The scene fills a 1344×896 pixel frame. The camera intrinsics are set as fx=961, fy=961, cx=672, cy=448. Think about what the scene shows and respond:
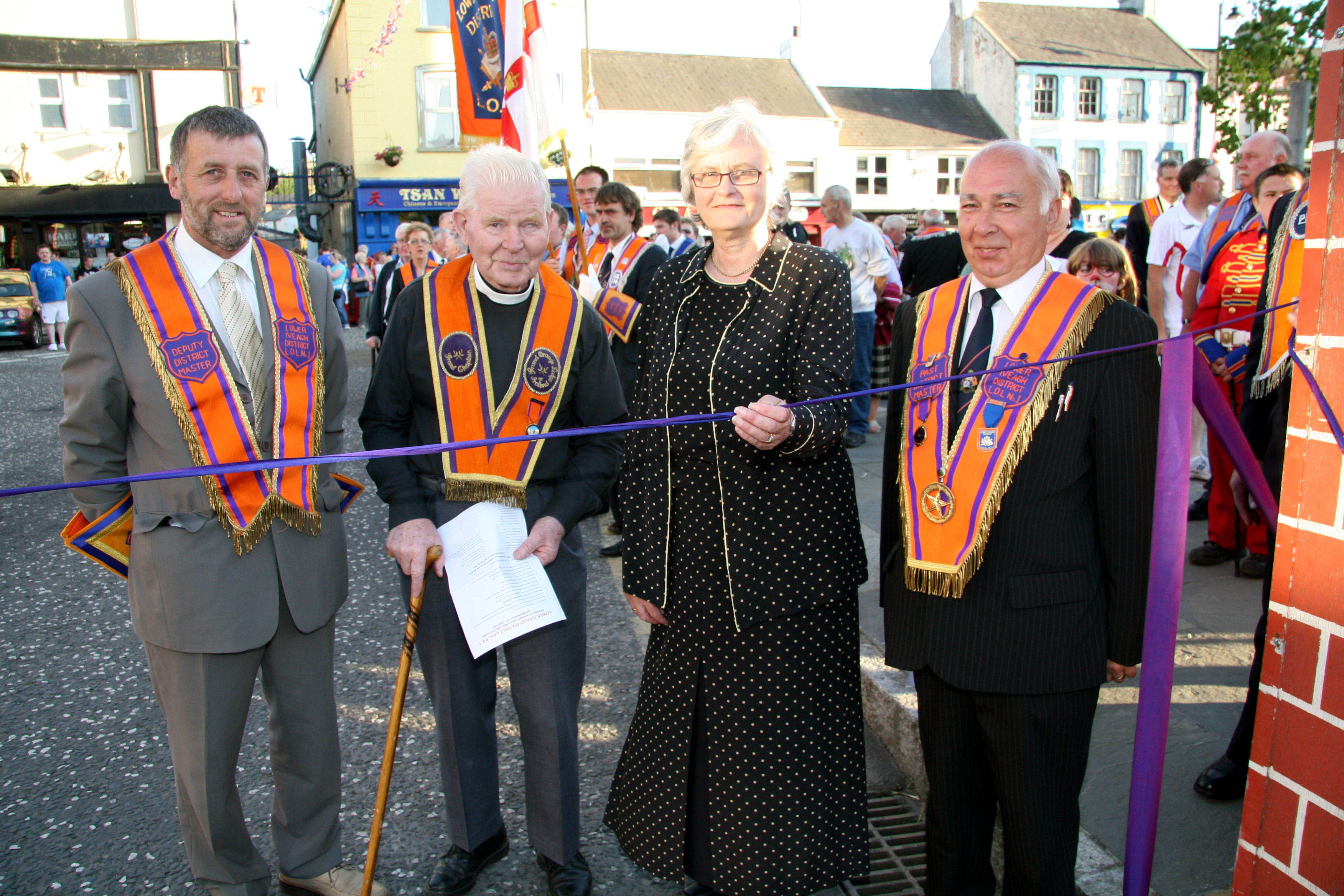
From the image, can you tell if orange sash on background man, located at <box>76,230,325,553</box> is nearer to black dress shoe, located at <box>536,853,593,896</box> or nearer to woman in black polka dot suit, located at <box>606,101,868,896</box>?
woman in black polka dot suit, located at <box>606,101,868,896</box>

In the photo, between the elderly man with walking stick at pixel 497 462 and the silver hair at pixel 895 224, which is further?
the silver hair at pixel 895 224

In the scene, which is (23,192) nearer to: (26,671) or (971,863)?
(26,671)

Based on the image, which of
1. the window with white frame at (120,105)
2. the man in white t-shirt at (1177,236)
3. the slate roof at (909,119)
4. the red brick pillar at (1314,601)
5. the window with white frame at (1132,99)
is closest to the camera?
the red brick pillar at (1314,601)

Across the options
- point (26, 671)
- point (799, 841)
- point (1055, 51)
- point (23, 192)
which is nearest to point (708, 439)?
point (799, 841)

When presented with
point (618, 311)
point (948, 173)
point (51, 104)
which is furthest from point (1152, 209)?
point (948, 173)

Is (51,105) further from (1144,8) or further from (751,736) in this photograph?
(1144,8)

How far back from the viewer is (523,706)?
257 centimetres

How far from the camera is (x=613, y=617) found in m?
4.61

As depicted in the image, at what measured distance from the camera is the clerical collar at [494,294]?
2496mm

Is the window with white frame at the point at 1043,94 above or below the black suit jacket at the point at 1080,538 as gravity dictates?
above

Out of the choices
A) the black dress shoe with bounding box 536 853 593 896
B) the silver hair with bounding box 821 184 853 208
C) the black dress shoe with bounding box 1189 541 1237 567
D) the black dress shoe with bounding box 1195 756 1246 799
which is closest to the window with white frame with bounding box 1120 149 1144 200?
the silver hair with bounding box 821 184 853 208

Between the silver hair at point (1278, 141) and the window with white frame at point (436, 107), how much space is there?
2233 cm

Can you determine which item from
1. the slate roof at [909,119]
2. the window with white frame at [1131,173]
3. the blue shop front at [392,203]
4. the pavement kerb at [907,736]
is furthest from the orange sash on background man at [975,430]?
the window with white frame at [1131,173]

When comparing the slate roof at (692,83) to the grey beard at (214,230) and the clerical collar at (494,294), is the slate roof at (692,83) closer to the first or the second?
the clerical collar at (494,294)
